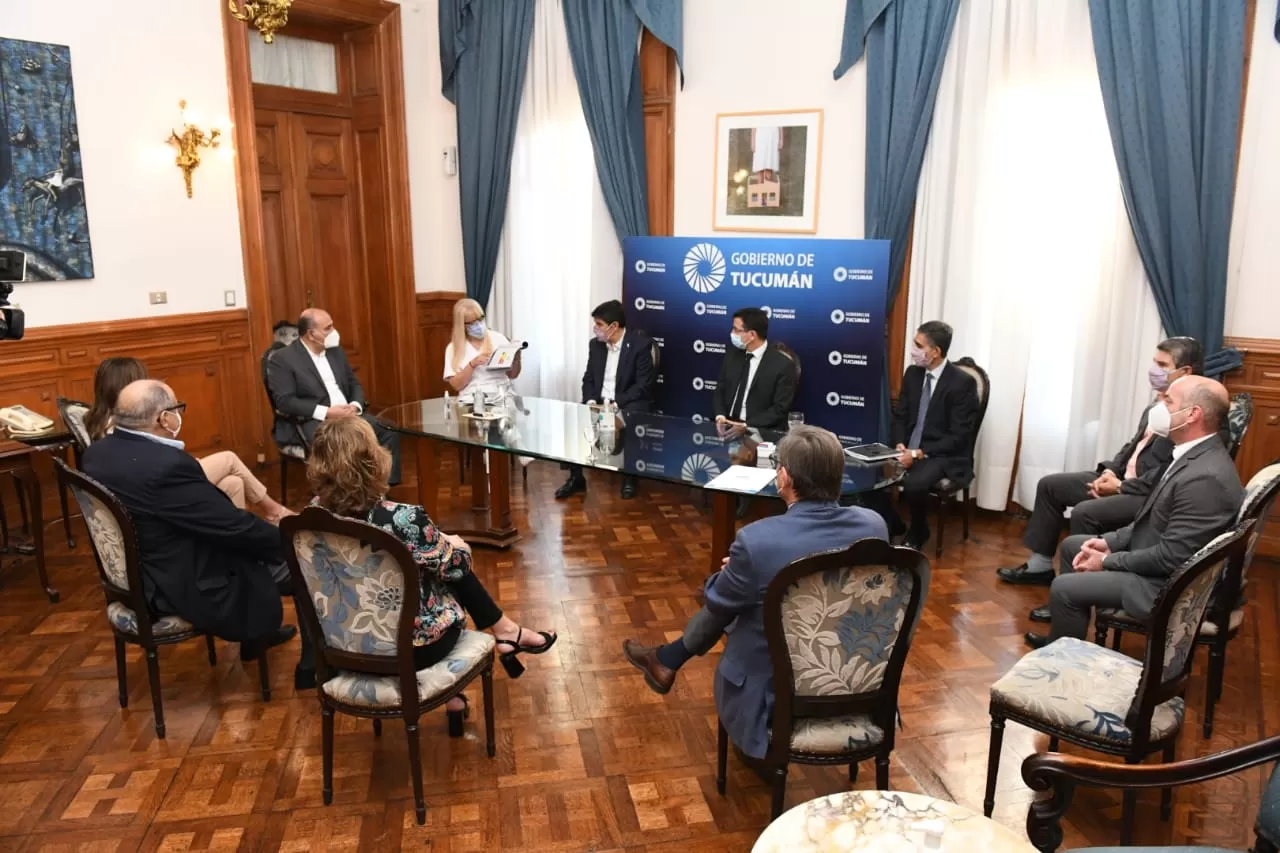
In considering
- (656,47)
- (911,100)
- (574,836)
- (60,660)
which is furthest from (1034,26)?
(60,660)

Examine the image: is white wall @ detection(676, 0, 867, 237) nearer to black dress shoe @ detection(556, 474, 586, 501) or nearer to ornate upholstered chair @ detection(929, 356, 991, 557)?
ornate upholstered chair @ detection(929, 356, 991, 557)

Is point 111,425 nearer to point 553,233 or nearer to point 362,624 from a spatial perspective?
point 362,624

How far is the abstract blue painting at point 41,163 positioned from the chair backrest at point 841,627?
4757mm

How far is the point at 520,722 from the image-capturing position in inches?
128

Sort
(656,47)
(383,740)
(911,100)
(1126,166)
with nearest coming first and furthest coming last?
(383,740)
(1126,166)
(911,100)
(656,47)

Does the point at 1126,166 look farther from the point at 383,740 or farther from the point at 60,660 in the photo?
the point at 60,660

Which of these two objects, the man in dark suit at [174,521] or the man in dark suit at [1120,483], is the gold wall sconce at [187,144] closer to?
the man in dark suit at [174,521]

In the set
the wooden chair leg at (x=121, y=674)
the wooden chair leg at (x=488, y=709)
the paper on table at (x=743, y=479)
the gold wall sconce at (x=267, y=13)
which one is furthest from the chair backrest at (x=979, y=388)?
the wooden chair leg at (x=121, y=674)

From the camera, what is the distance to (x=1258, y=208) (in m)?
4.56

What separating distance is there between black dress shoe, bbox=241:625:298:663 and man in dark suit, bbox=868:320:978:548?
2.86 metres

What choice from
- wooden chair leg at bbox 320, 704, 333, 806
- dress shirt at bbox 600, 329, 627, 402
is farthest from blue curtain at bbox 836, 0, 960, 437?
wooden chair leg at bbox 320, 704, 333, 806

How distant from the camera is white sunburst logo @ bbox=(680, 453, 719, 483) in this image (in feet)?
12.3

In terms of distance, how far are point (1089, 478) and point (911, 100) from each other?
7.56 feet

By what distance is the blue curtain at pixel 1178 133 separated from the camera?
4.49m
